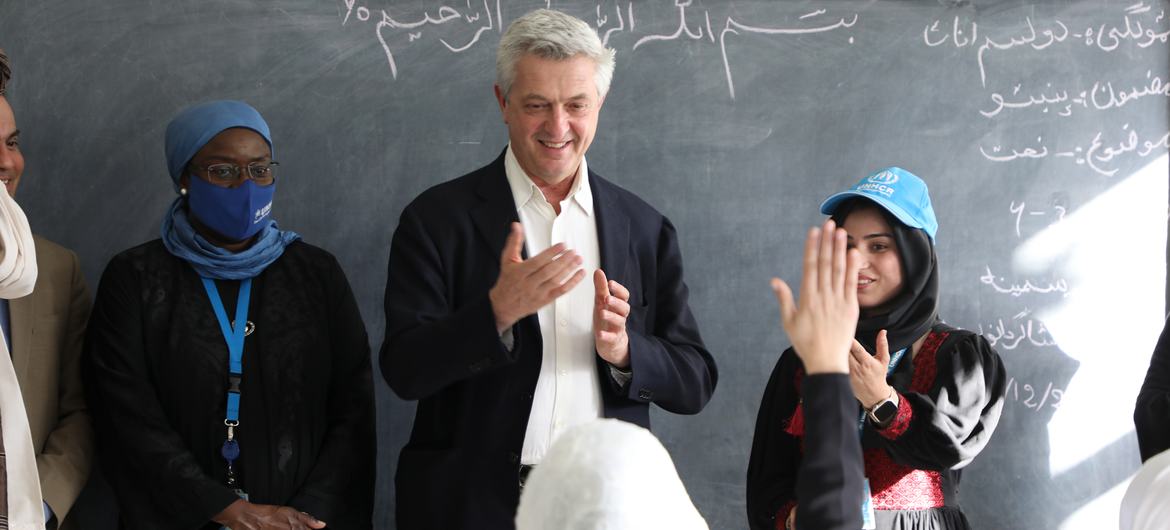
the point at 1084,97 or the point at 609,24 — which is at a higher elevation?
the point at 609,24

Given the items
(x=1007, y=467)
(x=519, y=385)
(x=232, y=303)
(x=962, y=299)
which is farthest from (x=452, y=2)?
(x=1007, y=467)

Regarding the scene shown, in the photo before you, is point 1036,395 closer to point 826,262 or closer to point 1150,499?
point 1150,499

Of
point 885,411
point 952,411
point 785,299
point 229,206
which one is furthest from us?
point 229,206

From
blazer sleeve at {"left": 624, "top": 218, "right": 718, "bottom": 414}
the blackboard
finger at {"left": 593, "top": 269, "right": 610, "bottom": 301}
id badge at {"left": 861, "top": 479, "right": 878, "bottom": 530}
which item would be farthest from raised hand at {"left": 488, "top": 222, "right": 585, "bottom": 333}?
the blackboard

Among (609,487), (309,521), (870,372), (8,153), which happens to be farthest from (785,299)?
(8,153)

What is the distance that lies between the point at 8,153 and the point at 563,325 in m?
1.57

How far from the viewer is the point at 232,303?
2.97 metres

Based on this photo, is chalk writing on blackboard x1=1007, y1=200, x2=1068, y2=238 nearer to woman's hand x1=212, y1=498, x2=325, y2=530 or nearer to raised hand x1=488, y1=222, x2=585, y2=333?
raised hand x1=488, y1=222, x2=585, y2=333

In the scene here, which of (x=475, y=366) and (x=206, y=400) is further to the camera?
(x=206, y=400)

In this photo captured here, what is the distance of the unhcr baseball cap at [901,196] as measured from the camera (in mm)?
2604

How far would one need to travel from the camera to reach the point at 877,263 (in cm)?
265

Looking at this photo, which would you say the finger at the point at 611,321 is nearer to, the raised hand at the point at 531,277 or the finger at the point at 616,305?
the finger at the point at 616,305

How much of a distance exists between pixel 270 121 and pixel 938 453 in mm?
2190

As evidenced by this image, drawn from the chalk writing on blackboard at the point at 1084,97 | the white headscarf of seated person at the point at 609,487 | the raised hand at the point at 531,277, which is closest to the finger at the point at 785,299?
the white headscarf of seated person at the point at 609,487
